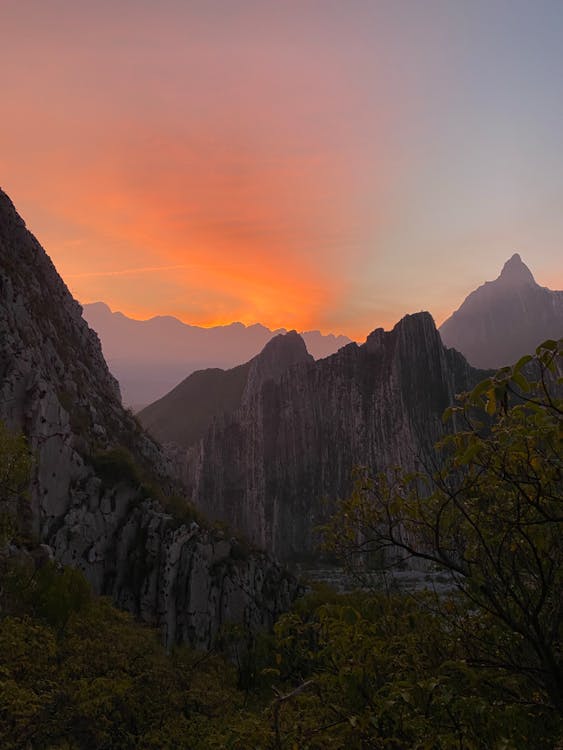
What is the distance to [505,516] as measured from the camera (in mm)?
6633

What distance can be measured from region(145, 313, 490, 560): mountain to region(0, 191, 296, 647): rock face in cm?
6586

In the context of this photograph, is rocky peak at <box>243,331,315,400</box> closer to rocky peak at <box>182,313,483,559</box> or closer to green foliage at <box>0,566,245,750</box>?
rocky peak at <box>182,313,483,559</box>

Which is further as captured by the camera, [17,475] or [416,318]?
[416,318]

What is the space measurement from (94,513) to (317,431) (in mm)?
87910

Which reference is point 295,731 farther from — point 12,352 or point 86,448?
point 86,448

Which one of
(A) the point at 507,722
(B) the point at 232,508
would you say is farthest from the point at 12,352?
(B) the point at 232,508

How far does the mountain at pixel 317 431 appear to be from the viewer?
386 ft

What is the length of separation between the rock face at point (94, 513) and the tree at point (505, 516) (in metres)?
35.0

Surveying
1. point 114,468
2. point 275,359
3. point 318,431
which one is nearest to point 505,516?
point 114,468

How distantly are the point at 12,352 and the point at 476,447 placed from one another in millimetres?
43529

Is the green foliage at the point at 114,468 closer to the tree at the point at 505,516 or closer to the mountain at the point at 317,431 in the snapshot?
the tree at the point at 505,516

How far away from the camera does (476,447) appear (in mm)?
4371

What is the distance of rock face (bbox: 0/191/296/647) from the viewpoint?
39.1 m

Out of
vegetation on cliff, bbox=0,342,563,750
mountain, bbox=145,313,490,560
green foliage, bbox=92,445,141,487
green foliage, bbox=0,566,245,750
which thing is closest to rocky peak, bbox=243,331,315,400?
mountain, bbox=145,313,490,560
